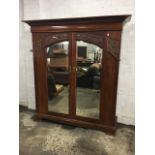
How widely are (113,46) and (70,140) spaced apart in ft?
4.72

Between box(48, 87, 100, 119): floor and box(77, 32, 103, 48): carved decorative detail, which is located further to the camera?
box(48, 87, 100, 119): floor

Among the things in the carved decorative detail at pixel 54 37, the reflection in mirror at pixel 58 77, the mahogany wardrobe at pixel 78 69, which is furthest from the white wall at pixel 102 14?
the reflection in mirror at pixel 58 77

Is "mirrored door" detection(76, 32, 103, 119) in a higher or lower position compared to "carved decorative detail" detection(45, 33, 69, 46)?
lower

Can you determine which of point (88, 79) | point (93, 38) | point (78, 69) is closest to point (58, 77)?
point (78, 69)

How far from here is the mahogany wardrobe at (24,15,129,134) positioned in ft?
6.73

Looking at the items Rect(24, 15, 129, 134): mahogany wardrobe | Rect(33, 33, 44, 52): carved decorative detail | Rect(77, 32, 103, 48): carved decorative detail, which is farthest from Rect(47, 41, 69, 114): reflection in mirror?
Rect(77, 32, 103, 48): carved decorative detail

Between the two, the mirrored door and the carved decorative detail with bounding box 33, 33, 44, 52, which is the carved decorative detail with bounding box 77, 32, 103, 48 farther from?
the carved decorative detail with bounding box 33, 33, 44, 52

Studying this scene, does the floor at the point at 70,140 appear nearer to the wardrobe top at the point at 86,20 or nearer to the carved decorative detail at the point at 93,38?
the carved decorative detail at the point at 93,38

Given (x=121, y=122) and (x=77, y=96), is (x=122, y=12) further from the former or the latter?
(x=121, y=122)

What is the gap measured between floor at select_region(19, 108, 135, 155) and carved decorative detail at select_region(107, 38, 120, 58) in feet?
3.95

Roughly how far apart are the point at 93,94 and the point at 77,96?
0.84 ft

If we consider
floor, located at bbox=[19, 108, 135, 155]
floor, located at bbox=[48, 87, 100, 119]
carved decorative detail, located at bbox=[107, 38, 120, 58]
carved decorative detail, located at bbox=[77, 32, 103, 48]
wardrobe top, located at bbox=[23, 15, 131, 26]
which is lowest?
floor, located at bbox=[19, 108, 135, 155]

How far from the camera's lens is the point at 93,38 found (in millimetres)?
2086

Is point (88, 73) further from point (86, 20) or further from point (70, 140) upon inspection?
point (70, 140)
